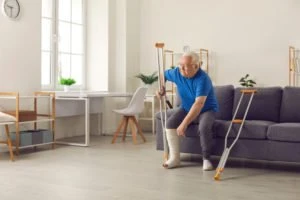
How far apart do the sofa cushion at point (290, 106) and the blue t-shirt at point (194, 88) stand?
78cm

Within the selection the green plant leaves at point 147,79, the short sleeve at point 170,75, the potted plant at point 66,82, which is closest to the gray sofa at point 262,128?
the short sleeve at point 170,75

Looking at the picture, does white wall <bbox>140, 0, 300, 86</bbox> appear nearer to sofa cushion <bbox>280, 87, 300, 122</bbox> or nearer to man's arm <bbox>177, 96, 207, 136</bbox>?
sofa cushion <bbox>280, 87, 300, 122</bbox>

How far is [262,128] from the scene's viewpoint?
153 inches

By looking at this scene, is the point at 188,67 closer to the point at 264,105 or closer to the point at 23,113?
the point at 264,105

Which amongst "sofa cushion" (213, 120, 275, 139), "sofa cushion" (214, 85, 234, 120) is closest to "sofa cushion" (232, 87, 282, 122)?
"sofa cushion" (214, 85, 234, 120)

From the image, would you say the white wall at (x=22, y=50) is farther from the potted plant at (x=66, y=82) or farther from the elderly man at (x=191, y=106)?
the elderly man at (x=191, y=106)

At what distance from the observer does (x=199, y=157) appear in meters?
4.59

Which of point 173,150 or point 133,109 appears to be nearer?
point 173,150

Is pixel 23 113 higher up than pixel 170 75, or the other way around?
pixel 170 75

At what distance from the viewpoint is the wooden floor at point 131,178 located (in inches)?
118

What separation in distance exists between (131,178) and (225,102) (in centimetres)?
155

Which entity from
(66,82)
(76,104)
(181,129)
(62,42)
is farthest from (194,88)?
(62,42)

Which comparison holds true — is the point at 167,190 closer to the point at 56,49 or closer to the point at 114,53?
the point at 56,49

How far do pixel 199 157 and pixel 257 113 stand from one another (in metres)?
0.81
